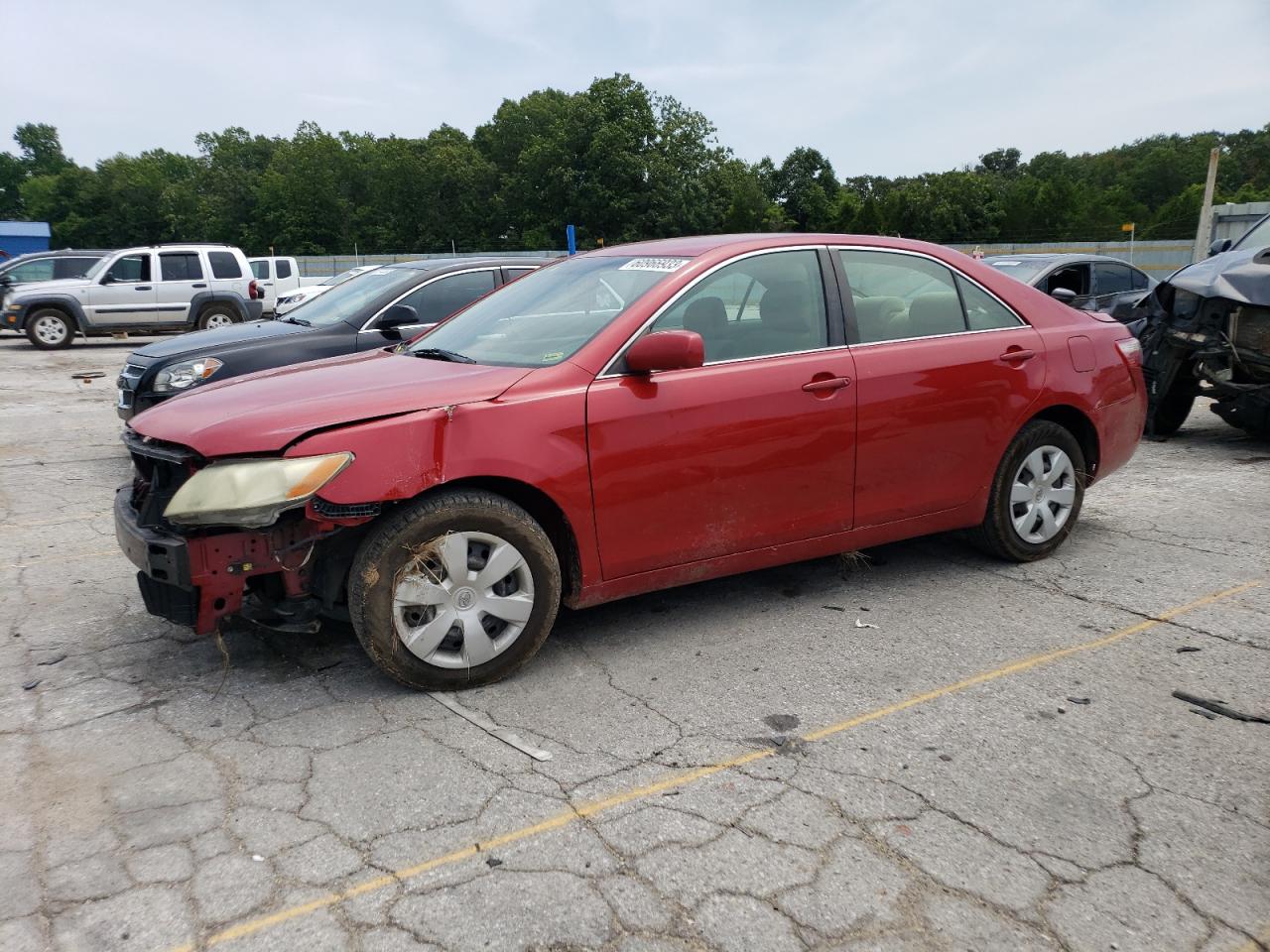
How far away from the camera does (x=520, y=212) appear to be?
72875mm

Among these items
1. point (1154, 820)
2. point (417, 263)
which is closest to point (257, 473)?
point (1154, 820)

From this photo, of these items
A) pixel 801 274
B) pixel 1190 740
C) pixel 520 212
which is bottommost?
pixel 1190 740

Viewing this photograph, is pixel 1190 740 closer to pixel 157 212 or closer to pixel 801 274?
pixel 801 274

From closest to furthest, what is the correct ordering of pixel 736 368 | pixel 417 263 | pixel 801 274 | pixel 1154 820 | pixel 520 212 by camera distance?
1. pixel 1154 820
2. pixel 736 368
3. pixel 801 274
4. pixel 417 263
5. pixel 520 212

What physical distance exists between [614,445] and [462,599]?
812 millimetres

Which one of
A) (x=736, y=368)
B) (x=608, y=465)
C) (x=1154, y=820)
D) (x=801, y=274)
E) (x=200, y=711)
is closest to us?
(x=1154, y=820)

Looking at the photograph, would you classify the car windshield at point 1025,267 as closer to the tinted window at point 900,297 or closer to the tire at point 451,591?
the tinted window at point 900,297

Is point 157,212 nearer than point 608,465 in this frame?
No

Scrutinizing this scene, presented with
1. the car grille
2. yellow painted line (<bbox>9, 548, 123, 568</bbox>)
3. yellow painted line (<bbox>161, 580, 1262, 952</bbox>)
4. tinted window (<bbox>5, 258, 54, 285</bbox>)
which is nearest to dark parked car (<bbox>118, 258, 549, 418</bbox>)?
yellow painted line (<bbox>9, 548, 123, 568</bbox>)

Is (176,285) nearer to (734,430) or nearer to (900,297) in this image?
(900,297)

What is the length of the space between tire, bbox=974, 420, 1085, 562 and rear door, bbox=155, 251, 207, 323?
18586mm

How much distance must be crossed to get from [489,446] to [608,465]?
1.57ft

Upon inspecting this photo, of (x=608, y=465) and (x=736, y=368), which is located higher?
(x=736, y=368)

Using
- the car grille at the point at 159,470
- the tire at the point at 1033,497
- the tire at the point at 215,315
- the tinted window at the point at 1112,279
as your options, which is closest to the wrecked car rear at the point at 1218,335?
the tire at the point at 1033,497
